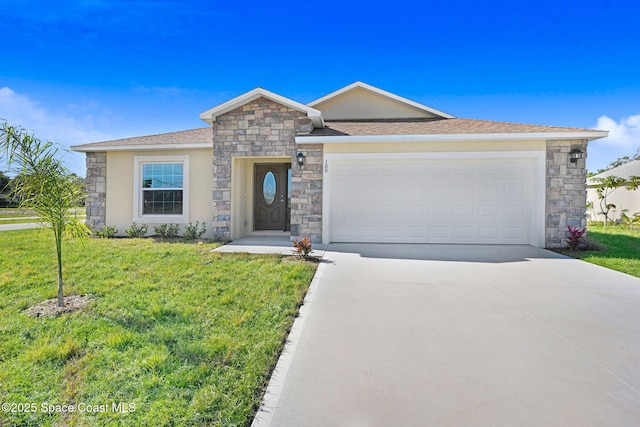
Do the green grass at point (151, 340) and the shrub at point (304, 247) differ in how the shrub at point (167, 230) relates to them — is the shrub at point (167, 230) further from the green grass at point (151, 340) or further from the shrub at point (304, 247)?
the shrub at point (304, 247)

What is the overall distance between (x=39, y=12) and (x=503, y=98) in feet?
63.5

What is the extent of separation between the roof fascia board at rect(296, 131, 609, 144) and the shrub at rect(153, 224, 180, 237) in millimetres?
4955

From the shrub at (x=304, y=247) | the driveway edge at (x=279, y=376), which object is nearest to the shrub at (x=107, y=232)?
the shrub at (x=304, y=247)

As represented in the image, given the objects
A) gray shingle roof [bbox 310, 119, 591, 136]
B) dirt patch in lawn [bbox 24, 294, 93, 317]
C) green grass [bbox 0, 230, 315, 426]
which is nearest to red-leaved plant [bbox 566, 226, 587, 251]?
gray shingle roof [bbox 310, 119, 591, 136]

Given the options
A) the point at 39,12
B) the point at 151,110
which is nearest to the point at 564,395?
the point at 39,12

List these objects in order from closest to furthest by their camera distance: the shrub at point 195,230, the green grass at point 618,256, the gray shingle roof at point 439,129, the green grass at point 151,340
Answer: the green grass at point 151,340
the green grass at point 618,256
the gray shingle roof at point 439,129
the shrub at point 195,230

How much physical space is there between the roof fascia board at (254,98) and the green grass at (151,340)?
4.75m

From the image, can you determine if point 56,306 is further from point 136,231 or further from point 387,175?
point 387,175

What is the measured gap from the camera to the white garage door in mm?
8180

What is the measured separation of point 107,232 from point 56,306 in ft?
22.4

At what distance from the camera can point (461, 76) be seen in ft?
47.8

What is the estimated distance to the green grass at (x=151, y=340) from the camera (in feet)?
6.89

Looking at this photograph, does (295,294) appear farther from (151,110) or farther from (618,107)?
(618,107)

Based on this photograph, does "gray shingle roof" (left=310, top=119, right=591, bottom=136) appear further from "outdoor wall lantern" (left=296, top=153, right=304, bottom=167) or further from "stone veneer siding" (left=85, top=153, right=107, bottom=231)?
"stone veneer siding" (left=85, top=153, right=107, bottom=231)
